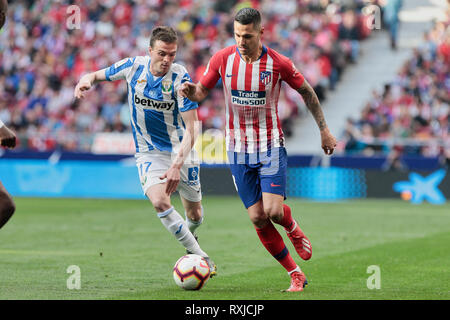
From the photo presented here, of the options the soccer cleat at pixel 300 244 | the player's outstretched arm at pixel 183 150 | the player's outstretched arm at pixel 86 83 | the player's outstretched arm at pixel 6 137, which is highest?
the player's outstretched arm at pixel 86 83

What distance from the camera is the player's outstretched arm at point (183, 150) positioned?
8.12 m

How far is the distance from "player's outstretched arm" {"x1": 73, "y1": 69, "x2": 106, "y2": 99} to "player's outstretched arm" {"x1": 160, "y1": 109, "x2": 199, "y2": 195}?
0.94 m

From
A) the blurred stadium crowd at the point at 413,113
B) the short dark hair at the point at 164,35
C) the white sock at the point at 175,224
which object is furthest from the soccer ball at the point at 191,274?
the blurred stadium crowd at the point at 413,113

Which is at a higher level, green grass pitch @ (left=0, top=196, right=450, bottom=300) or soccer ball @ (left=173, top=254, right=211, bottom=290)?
soccer ball @ (left=173, top=254, right=211, bottom=290)

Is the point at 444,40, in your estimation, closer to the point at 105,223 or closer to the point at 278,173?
the point at 105,223

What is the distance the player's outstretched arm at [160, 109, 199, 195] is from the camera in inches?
320

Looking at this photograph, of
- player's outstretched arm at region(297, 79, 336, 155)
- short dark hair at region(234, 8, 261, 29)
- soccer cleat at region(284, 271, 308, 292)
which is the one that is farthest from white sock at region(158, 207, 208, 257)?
short dark hair at region(234, 8, 261, 29)

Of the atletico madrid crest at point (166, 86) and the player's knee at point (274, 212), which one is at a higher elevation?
the atletico madrid crest at point (166, 86)

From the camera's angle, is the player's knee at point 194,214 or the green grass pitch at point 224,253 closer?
the green grass pitch at point 224,253

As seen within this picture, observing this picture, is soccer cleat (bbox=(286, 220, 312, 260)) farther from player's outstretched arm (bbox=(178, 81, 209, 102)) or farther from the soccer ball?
player's outstretched arm (bbox=(178, 81, 209, 102))

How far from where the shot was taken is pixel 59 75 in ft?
94.8

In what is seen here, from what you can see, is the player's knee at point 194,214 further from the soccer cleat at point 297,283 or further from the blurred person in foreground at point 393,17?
the blurred person in foreground at point 393,17

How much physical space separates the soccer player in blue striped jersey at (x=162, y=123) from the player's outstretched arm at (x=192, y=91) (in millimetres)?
548

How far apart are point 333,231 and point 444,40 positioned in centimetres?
1204
